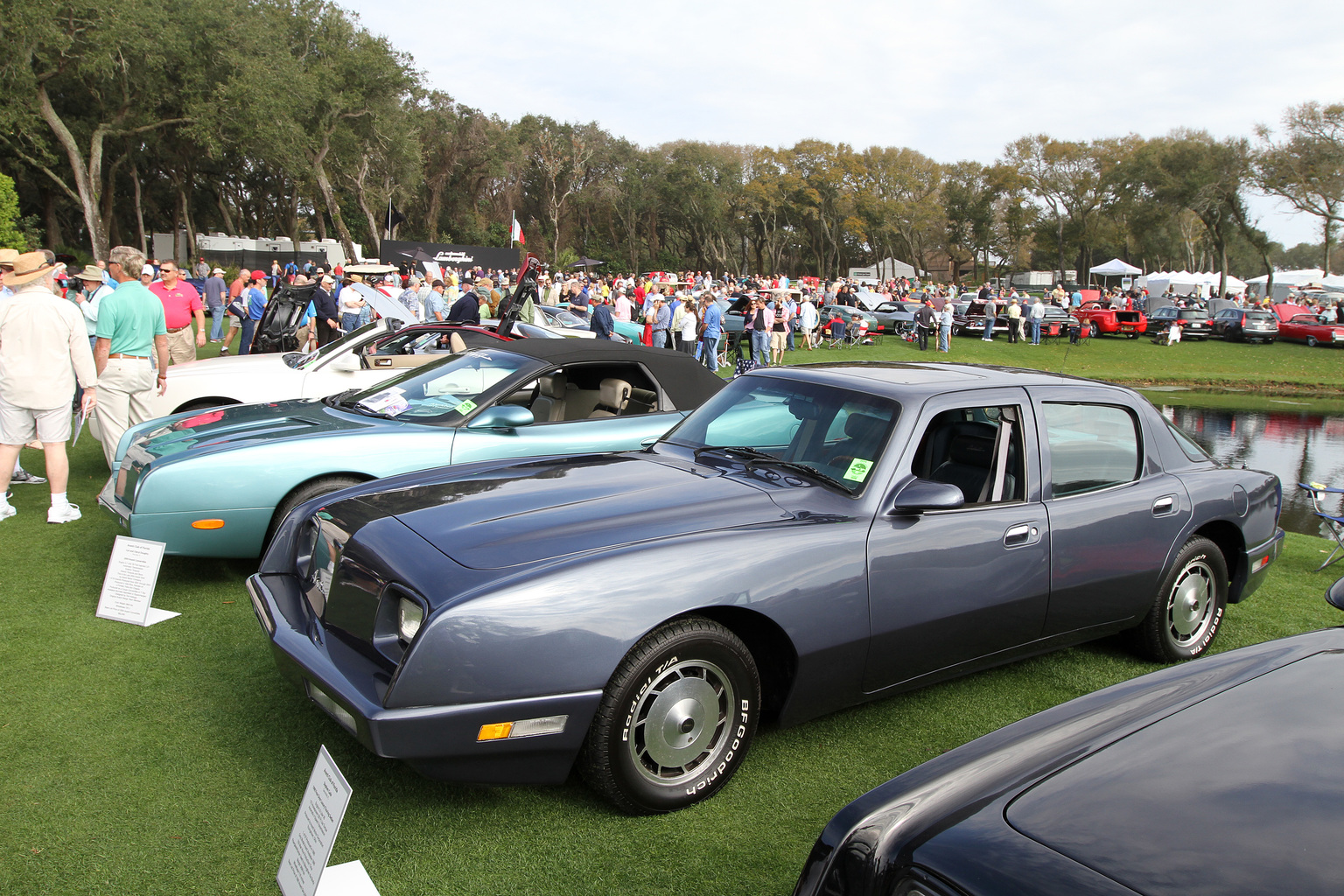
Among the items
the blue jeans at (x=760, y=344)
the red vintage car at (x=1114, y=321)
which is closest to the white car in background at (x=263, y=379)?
the blue jeans at (x=760, y=344)

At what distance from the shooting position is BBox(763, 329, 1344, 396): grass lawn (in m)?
24.1

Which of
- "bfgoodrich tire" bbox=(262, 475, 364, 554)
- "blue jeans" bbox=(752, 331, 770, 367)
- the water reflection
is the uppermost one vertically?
"blue jeans" bbox=(752, 331, 770, 367)

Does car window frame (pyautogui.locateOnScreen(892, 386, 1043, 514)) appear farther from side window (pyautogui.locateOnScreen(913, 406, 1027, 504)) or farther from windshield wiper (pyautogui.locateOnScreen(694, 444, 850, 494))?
windshield wiper (pyautogui.locateOnScreen(694, 444, 850, 494))

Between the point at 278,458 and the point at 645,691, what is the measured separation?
306 cm

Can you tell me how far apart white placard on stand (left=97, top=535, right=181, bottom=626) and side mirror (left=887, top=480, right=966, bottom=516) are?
3680mm

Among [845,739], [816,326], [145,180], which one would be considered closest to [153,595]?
[845,739]

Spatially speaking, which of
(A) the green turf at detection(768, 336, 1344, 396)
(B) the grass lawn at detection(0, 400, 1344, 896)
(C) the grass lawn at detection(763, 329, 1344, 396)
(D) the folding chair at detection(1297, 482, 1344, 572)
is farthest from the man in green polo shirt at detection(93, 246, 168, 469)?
(A) the green turf at detection(768, 336, 1344, 396)

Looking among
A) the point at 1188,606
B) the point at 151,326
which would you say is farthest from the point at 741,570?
the point at 151,326

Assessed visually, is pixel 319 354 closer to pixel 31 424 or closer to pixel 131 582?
pixel 31 424

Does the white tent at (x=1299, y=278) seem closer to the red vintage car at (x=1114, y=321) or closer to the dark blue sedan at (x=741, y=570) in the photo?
the red vintage car at (x=1114, y=321)

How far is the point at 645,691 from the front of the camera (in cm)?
286

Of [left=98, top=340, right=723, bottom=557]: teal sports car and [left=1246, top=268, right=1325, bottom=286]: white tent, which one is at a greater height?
[left=1246, top=268, right=1325, bottom=286]: white tent

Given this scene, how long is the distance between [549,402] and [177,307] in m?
5.68

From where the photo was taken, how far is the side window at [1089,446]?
3.93 meters
